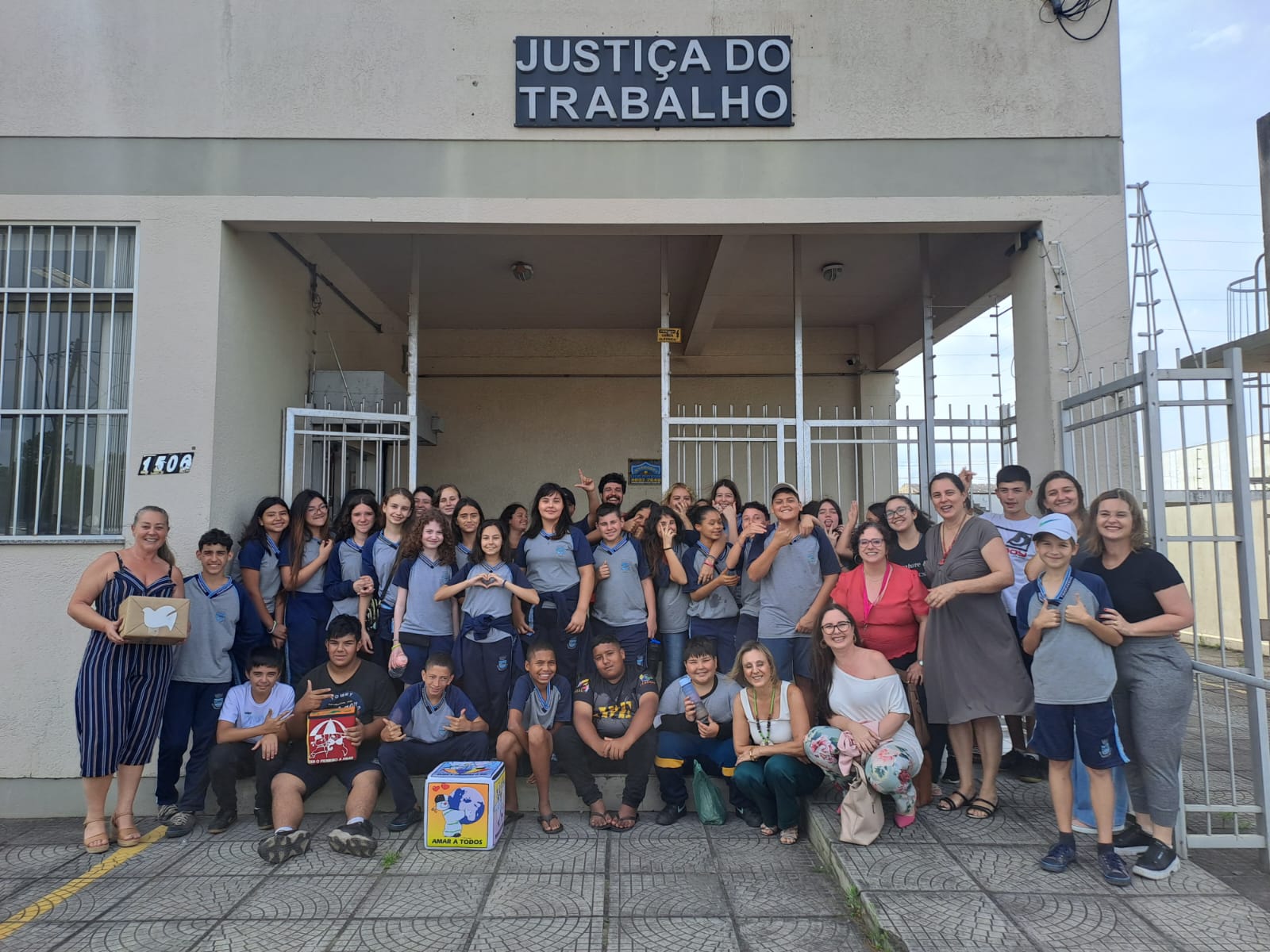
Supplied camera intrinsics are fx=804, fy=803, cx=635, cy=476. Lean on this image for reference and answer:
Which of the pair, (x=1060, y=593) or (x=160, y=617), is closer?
(x=1060, y=593)

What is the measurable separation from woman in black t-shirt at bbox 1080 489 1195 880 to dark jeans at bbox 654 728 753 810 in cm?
195

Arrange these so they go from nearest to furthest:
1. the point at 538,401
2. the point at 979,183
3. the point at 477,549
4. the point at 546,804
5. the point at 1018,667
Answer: the point at 1018,667, the point at 546,804, the point at 477,549, the point at 979,183, the point at 538,401

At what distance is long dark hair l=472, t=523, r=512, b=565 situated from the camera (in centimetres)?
486

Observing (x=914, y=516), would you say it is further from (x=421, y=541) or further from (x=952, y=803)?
(x=421, y=541)

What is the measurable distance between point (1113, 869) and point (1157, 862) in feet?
0.82

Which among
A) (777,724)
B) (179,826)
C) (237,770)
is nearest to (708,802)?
(777,724)

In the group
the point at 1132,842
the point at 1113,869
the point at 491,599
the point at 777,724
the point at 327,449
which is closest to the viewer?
the point at 1113,869

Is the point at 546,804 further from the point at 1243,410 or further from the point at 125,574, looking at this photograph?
the point at 1243,410

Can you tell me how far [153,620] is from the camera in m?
4.43

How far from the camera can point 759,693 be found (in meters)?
4.35

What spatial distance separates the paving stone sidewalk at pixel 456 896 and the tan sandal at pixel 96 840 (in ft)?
0.20

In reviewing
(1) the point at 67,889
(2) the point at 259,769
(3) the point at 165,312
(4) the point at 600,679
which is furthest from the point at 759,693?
(3) the point at 165,312

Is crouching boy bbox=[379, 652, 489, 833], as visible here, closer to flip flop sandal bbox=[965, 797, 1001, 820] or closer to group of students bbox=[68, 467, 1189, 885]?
group of students bbox=[68, 467, 1189, 885]

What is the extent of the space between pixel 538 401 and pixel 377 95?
4.81 metres
